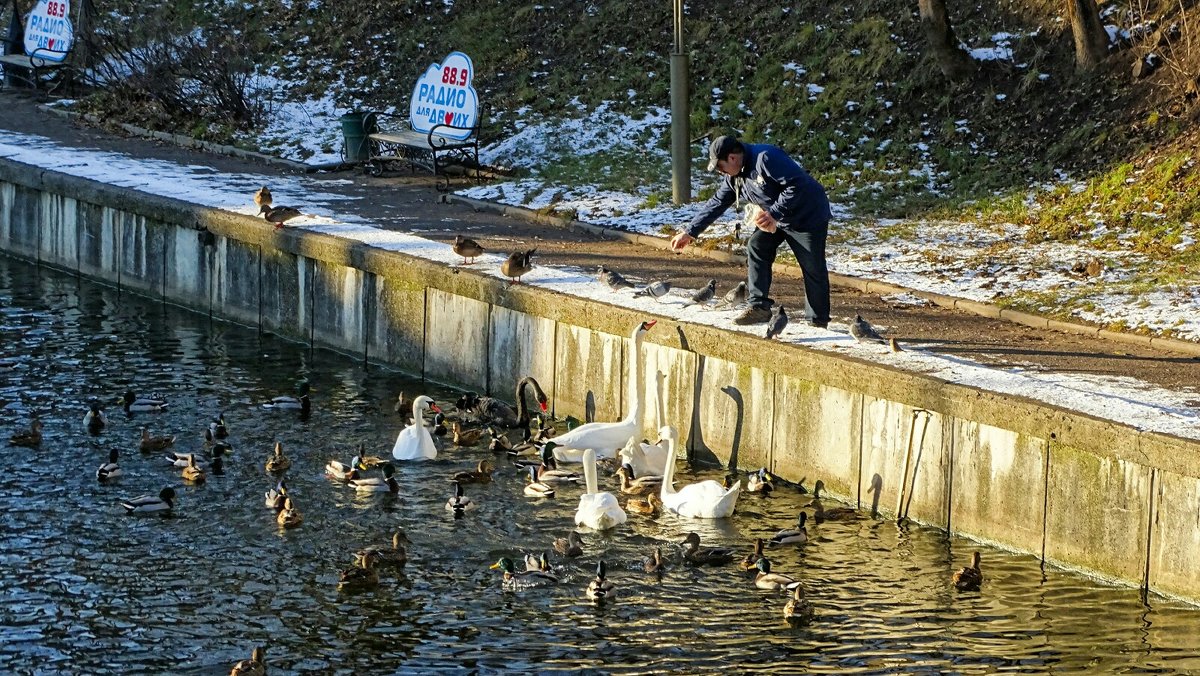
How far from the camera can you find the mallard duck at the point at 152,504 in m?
13.7

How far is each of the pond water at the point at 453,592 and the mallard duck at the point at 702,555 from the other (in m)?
0.11

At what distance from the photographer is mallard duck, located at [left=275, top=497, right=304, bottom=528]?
13.4m

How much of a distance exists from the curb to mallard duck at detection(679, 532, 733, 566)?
4789 millimetres

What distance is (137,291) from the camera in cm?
2311

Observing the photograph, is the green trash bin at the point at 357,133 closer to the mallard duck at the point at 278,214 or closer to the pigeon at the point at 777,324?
the mallard duck at the point at 278,214

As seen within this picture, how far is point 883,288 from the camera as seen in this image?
17.4m

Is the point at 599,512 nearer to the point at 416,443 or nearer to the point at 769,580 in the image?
the point at 769,580

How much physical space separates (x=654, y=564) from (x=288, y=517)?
3.03 m

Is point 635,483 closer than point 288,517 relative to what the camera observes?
No

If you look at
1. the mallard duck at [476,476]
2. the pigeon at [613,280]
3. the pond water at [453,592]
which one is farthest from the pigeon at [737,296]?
the mallard duck at [476,476]

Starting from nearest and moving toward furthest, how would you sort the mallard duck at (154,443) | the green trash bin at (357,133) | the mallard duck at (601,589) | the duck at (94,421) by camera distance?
the mallard duck at (601,589), the mallard duck at (154,443), the duck at (94,421), the green trash bin at (357,133)

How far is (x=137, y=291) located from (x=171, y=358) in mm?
4051

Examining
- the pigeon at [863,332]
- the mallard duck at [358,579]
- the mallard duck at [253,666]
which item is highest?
the pigeon at [863,332]

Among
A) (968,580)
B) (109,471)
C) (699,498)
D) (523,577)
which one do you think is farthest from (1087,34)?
(109,471)
